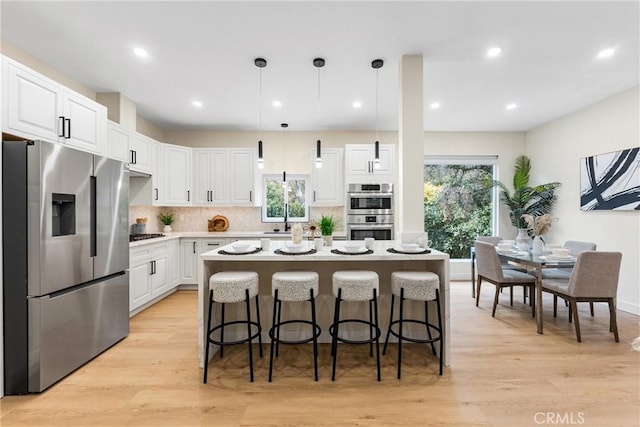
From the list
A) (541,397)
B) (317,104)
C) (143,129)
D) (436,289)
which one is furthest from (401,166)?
(143,129)

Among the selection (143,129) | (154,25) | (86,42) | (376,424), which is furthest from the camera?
(143,129)

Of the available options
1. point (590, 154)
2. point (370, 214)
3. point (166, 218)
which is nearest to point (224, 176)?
point (166, 218)

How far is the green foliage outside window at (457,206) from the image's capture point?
5.71m

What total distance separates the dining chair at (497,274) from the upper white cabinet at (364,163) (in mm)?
1873

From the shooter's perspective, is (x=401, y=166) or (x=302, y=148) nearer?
(x=401, y=166)

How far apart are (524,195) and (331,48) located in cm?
439

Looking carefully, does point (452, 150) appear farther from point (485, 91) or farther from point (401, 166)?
point (401, 166)

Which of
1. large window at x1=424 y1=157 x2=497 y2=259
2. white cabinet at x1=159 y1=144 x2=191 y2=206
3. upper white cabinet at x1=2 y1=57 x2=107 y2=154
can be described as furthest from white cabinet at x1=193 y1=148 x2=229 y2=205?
large window at x1=424 y1=157 x2=497 y2=259

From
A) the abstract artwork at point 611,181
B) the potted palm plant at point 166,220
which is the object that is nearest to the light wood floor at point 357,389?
the abstract artwork at point 611,181

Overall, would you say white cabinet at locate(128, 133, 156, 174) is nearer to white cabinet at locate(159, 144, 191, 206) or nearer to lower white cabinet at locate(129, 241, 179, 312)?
white cabinet at locate(159, 144, 191, 206)

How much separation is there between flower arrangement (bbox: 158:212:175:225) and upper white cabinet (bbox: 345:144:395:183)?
10.5 feet

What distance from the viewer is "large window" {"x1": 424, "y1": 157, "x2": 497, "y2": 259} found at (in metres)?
5.69

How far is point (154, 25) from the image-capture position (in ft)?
7.99

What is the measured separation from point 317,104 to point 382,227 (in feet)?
7.13
